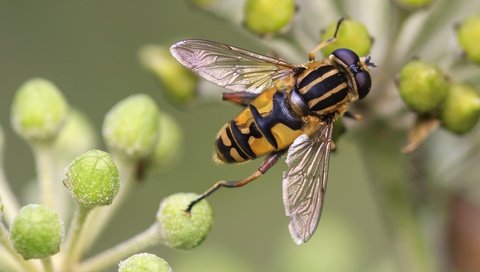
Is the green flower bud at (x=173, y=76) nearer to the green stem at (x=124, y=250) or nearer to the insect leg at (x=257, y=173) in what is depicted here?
the insect leg at (x=257, y=173)

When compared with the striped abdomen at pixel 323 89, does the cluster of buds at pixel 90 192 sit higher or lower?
lower

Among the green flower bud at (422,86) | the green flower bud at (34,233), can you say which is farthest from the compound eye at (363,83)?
the green flower bud at (34,233)

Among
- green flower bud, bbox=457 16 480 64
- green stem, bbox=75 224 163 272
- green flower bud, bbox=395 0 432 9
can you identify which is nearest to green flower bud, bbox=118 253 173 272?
green stem, bbox=75 224 163 272

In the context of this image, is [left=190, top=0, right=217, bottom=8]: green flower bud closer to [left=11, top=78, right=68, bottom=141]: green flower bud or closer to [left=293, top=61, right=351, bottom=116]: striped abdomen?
[left=293, top=61, right=351, bottom=116]: striped abdomen

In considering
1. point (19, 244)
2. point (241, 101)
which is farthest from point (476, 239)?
point (19, 244)

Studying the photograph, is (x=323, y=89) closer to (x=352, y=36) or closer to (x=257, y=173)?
(x=352, y=36)
